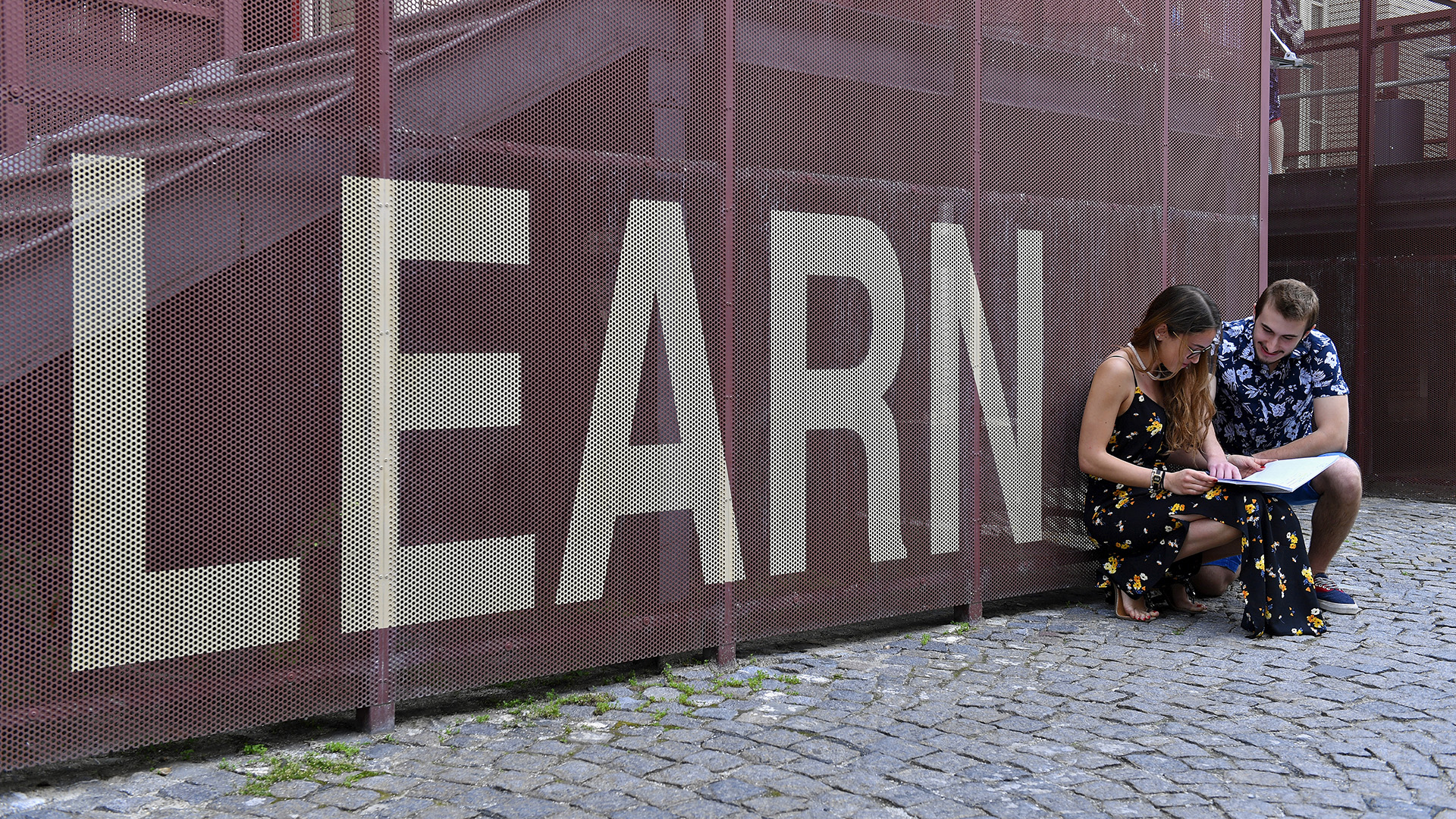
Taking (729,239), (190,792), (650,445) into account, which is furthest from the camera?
(729,239)

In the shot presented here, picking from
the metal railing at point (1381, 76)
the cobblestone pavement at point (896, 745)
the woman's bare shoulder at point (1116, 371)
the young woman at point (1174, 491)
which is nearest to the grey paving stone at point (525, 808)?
the cobblestone pavement at point (896, 745)

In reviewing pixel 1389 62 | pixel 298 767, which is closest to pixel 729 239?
pixel 298 767

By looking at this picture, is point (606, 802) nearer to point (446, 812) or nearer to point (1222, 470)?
point (446, 812)

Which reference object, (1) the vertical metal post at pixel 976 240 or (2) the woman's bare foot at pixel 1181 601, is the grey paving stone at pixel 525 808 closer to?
(1) the vertical metal post at pixel 976 240

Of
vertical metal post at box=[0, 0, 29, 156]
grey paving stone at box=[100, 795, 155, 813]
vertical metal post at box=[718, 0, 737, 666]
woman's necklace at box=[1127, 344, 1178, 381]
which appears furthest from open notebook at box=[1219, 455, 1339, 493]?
vertical metal post at box=[0, 0, 29, 156]

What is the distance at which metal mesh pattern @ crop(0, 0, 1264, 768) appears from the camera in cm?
348

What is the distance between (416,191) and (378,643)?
1486 mm

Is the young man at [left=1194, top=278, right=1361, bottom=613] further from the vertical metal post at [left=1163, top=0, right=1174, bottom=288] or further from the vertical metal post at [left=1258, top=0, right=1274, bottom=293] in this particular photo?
the vertical metal post at [left=1258, top=0, right=1274, bottom=293]

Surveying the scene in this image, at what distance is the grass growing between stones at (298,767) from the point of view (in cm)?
353

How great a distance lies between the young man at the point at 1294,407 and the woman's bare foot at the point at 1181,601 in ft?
0.55

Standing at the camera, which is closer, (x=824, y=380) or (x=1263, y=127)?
(x=824, y=380)

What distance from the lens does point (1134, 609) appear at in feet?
19.0

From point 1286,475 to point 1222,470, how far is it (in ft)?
0.94

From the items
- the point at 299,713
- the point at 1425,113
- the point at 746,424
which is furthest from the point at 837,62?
the point at 1425,113
